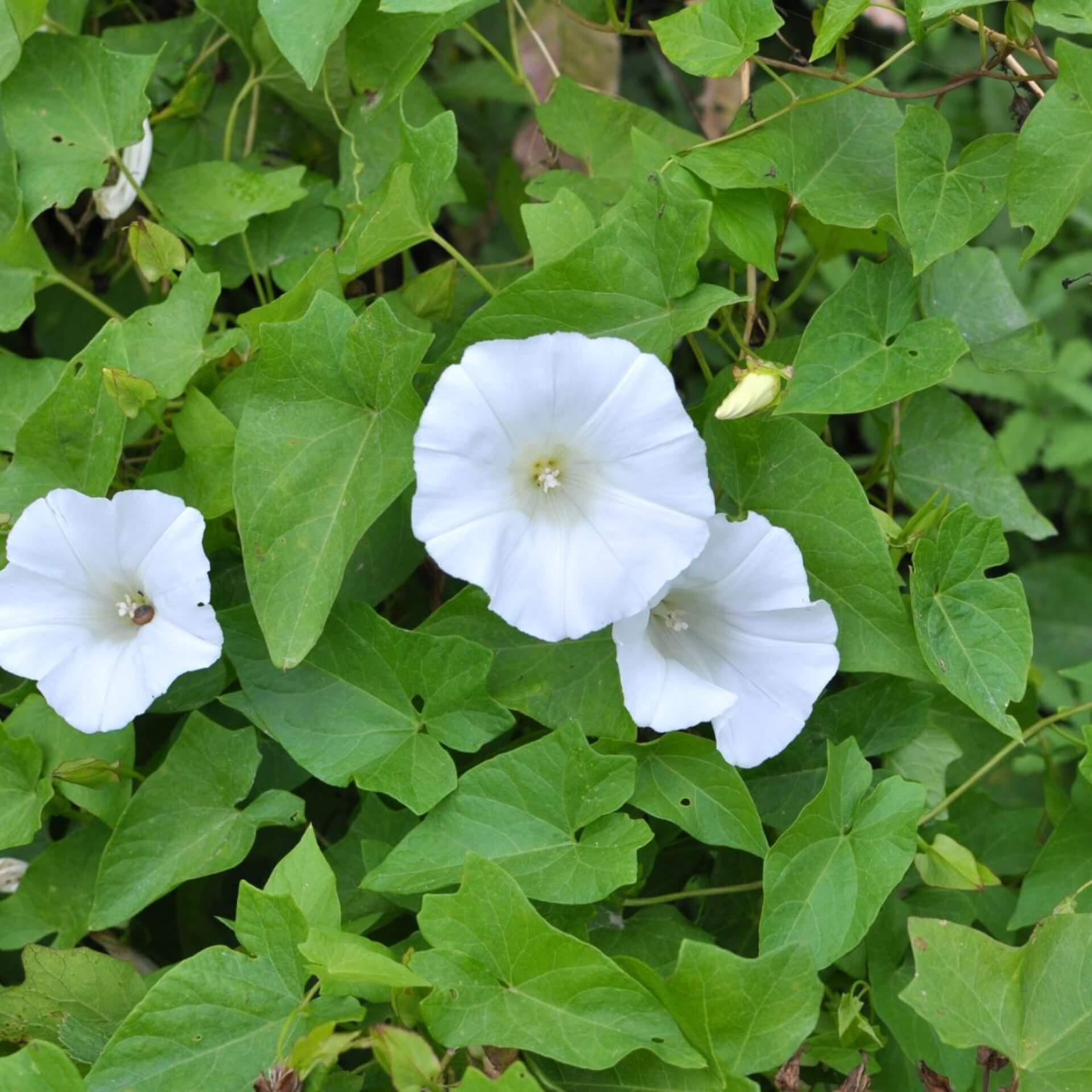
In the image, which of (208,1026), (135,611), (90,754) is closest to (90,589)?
(135,611)

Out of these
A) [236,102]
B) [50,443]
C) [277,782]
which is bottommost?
[277,782]

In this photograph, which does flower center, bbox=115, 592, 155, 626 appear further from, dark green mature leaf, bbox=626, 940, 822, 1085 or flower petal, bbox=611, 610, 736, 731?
dark green mature leaf, bbox=626, 940, 822, 1085

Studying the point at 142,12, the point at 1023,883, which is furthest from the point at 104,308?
the point at 1023,883

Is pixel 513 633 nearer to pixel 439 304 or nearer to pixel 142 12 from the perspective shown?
pixel 439 304

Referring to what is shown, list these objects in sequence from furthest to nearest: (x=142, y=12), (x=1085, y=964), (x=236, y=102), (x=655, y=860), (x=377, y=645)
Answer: (x=142, y=12)
(x=236, y=102)
(x=655, y=860)
(x=377, y=645)
(x=1085, y=964)

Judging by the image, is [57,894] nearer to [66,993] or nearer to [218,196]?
[66,993]

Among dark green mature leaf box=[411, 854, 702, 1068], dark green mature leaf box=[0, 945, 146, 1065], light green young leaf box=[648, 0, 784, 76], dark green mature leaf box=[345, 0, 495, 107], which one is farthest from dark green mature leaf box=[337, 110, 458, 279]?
dark green mature leaf box=[0, 945, 146, 1065]

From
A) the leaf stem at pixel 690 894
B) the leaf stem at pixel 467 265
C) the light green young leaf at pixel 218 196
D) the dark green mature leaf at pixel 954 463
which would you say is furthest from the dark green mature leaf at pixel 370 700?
the dark green mature leaf at pixel 954 463
